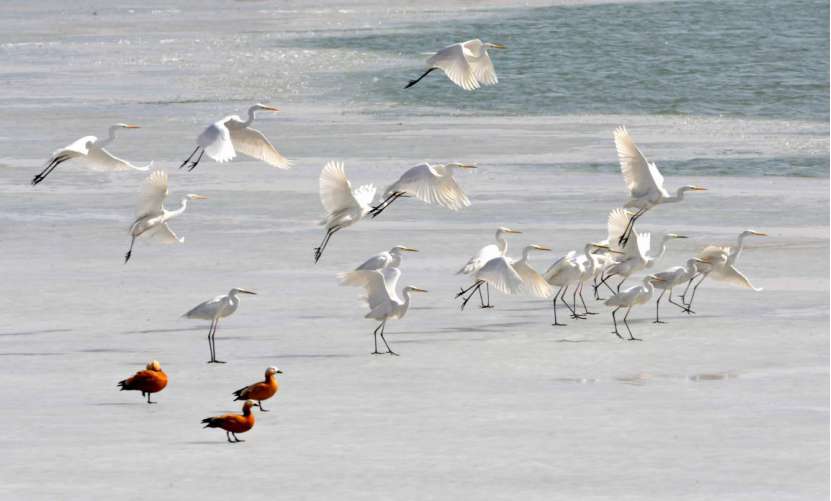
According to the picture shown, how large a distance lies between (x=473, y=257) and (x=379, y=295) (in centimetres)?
264

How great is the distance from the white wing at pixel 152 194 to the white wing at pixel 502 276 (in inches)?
123

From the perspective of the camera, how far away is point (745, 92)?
32.7 metres

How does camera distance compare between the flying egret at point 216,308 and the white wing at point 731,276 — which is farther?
the white wing at point 731,276

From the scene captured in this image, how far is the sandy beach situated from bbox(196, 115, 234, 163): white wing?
1.32 m

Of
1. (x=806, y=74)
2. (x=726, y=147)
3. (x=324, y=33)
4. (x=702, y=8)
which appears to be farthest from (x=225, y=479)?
(x=702, y=8)

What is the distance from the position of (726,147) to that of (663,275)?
11.0 meters

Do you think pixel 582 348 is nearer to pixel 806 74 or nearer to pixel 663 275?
pixel 663 275

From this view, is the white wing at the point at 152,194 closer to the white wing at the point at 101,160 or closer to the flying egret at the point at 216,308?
the white wing at the point at 101,160

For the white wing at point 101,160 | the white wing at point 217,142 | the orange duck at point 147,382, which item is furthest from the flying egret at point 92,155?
the orange duck at point 147,382

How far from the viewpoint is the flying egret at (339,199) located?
49.1 feet

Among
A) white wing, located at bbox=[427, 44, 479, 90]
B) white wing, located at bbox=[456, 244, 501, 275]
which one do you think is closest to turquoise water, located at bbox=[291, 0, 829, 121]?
white wing, located at bbox=[427, 44, 479, 90]

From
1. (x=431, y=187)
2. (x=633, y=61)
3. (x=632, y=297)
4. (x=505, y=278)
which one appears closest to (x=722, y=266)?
(x=632, y=297)

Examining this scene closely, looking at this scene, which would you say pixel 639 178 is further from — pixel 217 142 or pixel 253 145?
pixel 217 142

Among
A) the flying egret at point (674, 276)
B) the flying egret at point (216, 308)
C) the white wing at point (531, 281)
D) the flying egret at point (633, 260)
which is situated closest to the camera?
the flying egret at point (216, 308)
